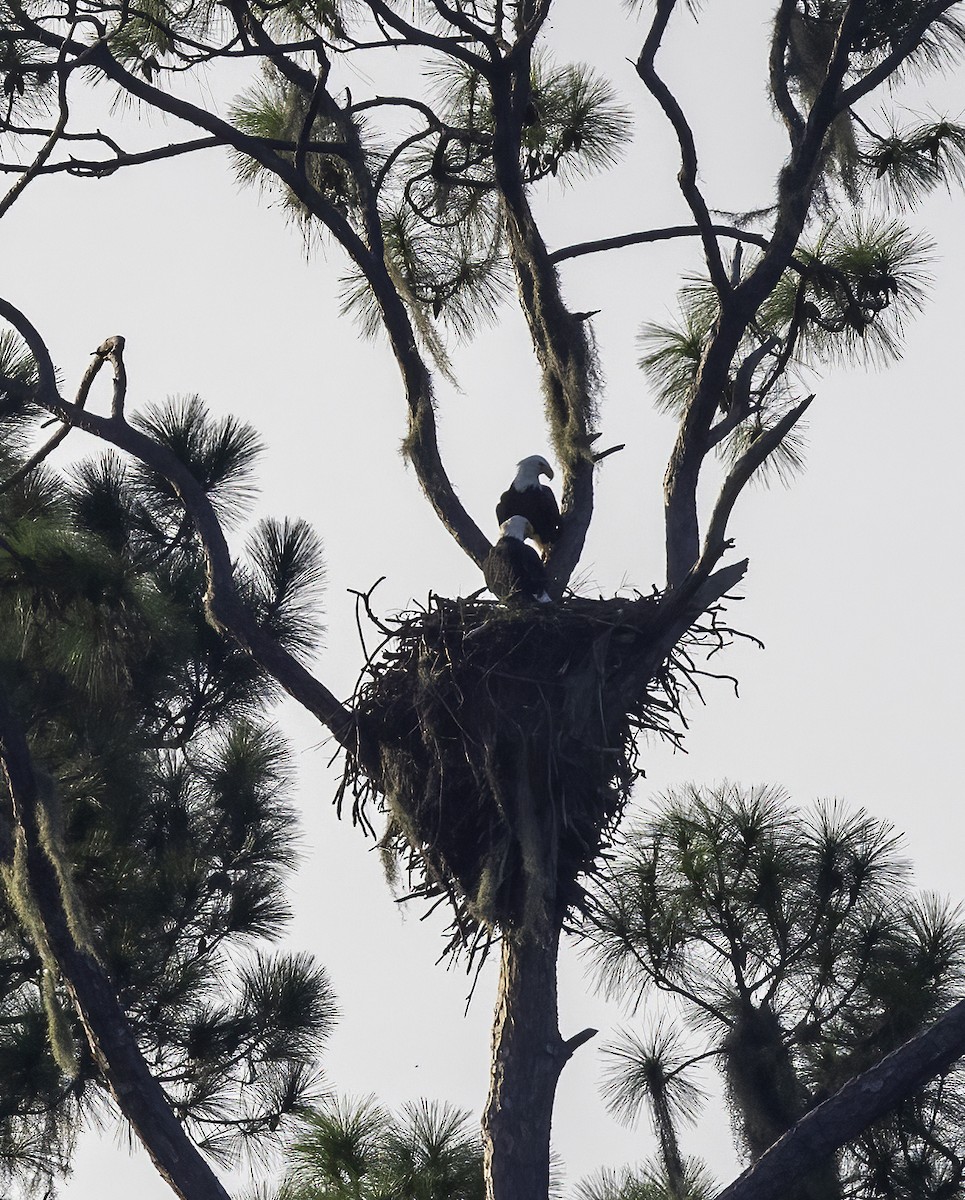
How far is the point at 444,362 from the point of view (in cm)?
897

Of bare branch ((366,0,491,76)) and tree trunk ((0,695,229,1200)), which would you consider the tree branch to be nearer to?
tree trunk ((0,695,229,1200))

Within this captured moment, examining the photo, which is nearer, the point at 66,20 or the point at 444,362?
the point at 66,20

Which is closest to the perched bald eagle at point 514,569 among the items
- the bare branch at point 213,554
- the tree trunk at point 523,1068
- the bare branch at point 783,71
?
the bare branch at point 213,554

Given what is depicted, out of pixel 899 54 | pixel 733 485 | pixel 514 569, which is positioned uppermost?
pixel 899 54

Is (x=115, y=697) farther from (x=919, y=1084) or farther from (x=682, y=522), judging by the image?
(x=919, y=1084)

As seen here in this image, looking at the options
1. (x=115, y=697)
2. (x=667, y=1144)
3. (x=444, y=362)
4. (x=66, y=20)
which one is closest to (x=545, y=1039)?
(x=667, y=1144)

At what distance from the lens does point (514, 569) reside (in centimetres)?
811

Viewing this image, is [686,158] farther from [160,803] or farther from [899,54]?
[160,803]

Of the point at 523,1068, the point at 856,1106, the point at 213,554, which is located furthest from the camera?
the point at 213,554

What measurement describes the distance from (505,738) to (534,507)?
5.33 feet

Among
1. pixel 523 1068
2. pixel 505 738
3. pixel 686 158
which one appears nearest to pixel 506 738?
pixel 505 738

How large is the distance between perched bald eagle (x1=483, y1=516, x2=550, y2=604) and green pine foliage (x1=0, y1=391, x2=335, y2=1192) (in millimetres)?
751

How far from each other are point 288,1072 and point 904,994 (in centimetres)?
246

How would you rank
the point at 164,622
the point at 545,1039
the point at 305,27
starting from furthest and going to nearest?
the point at 305,27, the point at 164,622, the point at 545,1039
